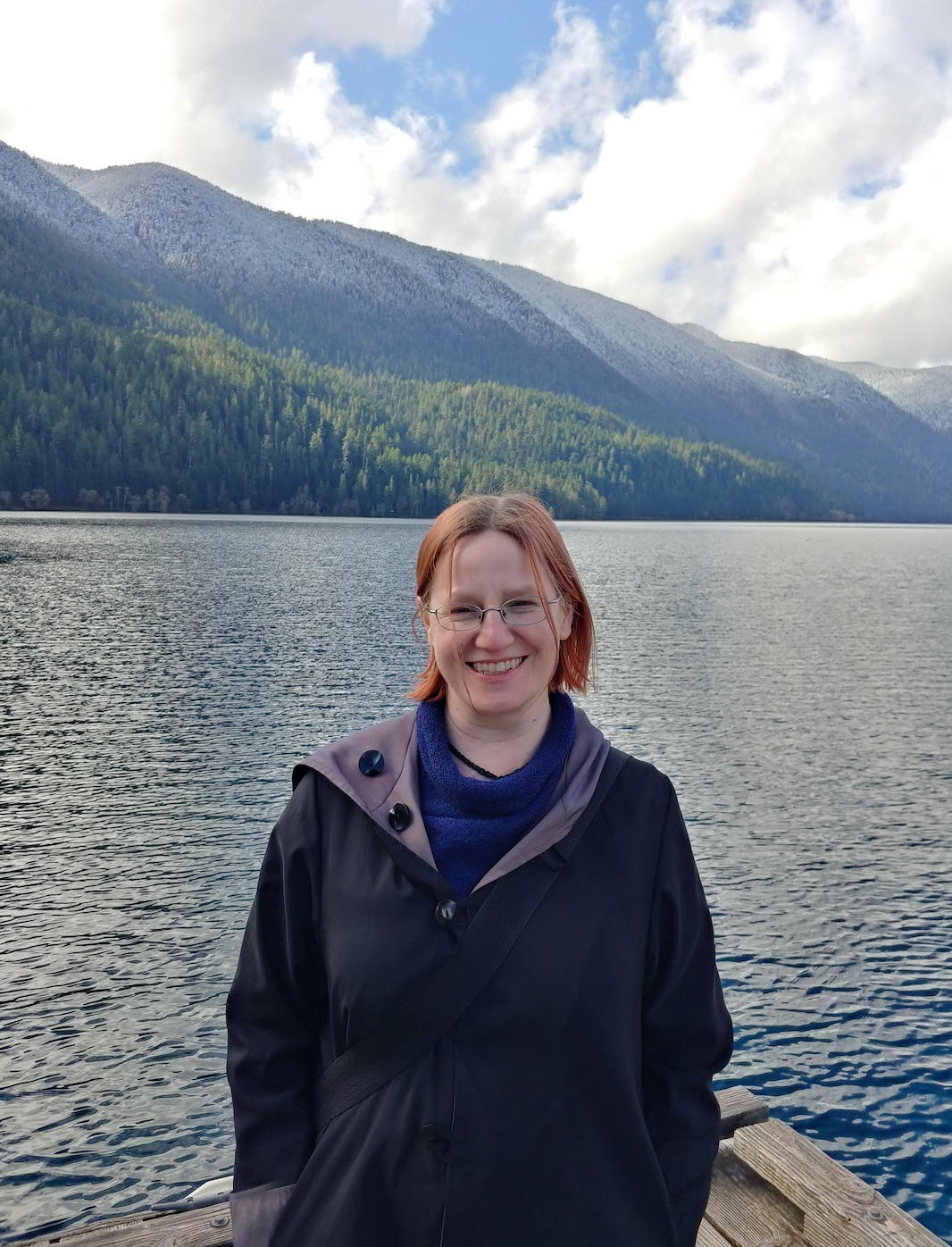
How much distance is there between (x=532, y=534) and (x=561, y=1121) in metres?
1.97

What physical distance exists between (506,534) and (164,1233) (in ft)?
14.5

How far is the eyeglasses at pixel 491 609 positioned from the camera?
3576 mm

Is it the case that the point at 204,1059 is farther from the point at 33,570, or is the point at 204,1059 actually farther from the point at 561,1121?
the point at 33,570

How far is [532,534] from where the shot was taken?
3.53 meters

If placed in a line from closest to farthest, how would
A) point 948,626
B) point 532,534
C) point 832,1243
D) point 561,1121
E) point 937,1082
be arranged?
point 561,1121 < point 532,534 < point 832,1243 < point 937,1082 < point 948,626

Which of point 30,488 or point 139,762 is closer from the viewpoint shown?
point 139,762

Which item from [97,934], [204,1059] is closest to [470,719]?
[204,1059]

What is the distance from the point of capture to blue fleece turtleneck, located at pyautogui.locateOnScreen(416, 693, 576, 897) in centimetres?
327

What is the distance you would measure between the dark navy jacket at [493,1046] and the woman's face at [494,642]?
19.4 inches

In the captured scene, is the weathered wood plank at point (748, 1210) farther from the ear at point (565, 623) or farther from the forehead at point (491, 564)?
the forehead at point (491, 564)

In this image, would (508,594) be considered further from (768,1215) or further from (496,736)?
(768,1215)

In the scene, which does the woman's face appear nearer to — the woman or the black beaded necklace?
the woman

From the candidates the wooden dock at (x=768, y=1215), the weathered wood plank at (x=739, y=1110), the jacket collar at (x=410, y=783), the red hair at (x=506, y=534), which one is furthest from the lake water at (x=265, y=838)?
the red hair at (x=506, y=534)

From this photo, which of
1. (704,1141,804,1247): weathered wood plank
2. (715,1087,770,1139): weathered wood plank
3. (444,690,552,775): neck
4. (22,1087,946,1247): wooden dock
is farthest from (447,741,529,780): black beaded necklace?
(715,1087,770,1139): weathered wood plank
